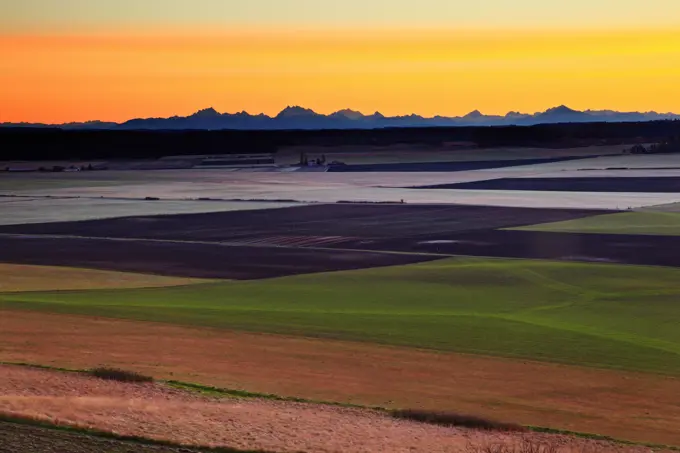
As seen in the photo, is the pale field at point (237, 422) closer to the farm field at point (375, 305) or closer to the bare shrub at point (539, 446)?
the bare shrub at point (539, 446)

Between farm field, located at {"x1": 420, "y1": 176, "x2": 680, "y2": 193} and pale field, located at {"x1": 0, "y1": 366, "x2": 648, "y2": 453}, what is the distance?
256 ft

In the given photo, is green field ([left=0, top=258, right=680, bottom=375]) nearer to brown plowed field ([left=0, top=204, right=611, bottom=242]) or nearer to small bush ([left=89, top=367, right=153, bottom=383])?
small bush ([left=89, top=367, right=153, bottom=383])

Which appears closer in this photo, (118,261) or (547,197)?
(118,261)

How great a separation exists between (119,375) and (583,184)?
8690 cm

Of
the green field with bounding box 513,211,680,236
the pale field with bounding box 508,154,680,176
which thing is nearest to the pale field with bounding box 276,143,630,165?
the pale field with bounding box 508,154,680,176

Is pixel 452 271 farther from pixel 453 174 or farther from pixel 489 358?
pixel 453 174

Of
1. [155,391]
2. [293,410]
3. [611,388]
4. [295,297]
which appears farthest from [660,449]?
[295,297]

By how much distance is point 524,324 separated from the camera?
114 ft

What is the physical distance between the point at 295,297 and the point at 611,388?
1586cm

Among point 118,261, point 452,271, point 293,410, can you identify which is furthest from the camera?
point 118,261

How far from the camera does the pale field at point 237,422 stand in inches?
815

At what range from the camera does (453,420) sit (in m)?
23.3

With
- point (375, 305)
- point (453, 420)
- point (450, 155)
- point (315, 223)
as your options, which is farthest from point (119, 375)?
point (450, 155)

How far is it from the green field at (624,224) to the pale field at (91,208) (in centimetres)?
2479
